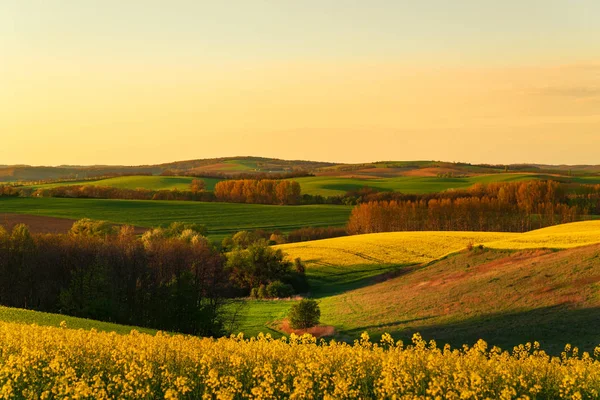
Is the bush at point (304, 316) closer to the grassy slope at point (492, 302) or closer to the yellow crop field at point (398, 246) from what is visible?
the grassy slope at point (492, 302)

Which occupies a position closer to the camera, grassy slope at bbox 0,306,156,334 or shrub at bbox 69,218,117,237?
grassy slope at bbox 0,306,156,334

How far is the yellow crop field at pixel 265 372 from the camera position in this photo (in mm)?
14703

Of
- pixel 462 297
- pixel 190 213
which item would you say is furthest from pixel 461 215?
pixel 462 297

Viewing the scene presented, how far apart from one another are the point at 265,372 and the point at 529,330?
101ft

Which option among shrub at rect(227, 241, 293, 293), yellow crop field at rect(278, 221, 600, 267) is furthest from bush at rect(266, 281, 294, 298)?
yellow crop field at rect(278, 221, 600, 267)

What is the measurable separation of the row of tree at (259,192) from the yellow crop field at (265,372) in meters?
160

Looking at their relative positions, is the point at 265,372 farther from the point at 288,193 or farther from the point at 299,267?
the point at 288,193

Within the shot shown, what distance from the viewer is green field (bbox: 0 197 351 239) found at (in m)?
133

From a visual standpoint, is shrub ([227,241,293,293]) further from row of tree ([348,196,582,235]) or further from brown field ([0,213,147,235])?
row of tree ([348,196,582,235])

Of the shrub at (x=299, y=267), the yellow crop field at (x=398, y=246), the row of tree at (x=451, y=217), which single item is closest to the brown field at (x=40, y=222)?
the yellow crop field at (x=398, y=246)

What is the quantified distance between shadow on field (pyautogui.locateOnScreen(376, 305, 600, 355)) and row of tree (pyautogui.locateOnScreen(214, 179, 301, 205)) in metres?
131

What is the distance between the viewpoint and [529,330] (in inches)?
1673

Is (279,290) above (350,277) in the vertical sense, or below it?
below

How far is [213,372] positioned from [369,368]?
381 cm
